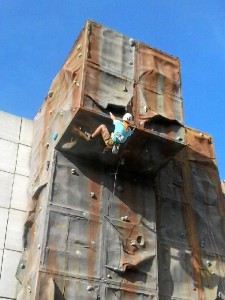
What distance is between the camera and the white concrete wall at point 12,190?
13.4m

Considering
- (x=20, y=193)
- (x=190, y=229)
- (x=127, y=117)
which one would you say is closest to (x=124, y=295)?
(x=190, y=229)

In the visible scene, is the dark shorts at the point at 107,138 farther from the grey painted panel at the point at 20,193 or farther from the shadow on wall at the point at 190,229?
the grey painted panel at the point at 20,193

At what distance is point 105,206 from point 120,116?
2.50 meters

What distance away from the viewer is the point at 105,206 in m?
13.3

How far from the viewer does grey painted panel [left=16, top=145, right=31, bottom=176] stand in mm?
15706

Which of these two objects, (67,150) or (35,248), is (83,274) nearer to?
(35,248)

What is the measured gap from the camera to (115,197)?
13625mm

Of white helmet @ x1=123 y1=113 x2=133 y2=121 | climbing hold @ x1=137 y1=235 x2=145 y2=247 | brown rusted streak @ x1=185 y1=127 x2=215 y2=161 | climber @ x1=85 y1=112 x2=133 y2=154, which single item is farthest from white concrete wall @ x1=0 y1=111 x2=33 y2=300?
brown rusted streak @ x1=185 y1=127 x2=215 y2=161

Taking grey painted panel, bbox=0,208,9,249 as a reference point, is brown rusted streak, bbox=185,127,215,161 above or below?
above

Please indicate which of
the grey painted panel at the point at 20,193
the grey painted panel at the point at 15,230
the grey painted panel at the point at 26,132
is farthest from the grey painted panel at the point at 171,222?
the grey painted panel at the point at 26,132

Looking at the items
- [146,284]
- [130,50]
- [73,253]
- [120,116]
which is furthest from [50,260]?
[130,50]

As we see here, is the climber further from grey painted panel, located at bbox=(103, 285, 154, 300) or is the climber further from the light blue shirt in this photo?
grey painted panel, located at bbox=(103, 285, 154, 300)

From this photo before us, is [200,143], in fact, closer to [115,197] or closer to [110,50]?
[110,50]

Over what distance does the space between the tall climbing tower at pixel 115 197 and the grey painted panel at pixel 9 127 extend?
97cm
